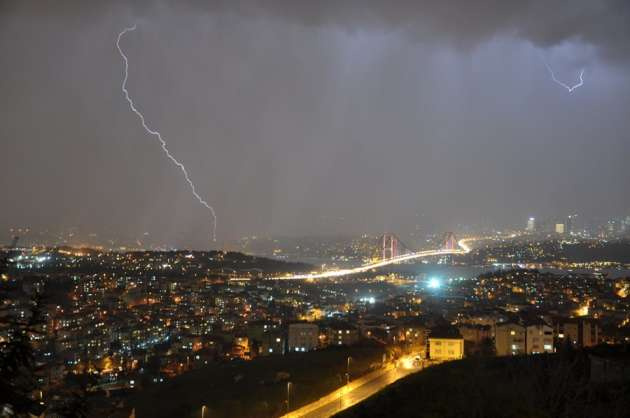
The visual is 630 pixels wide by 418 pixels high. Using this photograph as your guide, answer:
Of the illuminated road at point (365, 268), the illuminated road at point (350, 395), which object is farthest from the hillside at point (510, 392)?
the illuminated road at point (365, 268)

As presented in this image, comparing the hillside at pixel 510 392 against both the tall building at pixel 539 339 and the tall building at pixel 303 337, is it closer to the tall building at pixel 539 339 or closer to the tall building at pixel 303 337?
the tall building at pixel 539 339

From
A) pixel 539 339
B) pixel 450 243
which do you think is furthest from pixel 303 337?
pixel 450 243

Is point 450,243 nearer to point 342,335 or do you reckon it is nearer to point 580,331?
point 342,335

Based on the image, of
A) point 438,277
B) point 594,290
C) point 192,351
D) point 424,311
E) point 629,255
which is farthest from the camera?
point 629,255

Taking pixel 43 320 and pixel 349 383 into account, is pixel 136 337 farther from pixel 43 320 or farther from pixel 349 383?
pixel 43 320

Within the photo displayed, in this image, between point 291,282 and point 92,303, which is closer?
point 92,303

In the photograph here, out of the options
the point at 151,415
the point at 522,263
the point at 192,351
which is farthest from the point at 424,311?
the point at 522,263

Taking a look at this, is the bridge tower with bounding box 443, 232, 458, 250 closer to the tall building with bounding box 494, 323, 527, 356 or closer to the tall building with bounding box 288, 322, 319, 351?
the tall building with bounding box 288, 322, 319, 351

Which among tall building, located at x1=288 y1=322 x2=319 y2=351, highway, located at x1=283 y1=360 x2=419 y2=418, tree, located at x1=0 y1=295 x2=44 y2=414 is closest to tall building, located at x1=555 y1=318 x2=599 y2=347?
highway, located at x1=283 y1=360 x2=419 y2=418
